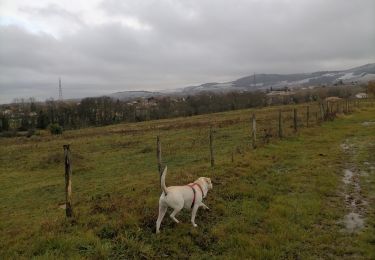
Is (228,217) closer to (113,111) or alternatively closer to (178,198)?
(178,198)

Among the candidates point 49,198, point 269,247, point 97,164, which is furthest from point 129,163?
point 269,247

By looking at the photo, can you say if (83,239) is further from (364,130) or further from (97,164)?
(364,130)

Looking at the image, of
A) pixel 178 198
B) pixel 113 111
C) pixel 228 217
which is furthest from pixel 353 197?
pixel 113 111

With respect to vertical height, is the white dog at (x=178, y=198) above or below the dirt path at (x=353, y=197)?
above

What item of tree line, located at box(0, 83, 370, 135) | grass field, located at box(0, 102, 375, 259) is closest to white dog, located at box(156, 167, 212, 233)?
grass field, located at box(0, 102, 375, 259)

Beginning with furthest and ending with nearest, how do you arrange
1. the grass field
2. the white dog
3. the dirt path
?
the dirt path, the white dog, the grass field

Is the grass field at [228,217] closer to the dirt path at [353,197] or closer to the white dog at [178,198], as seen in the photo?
the dirt path at [353,197]

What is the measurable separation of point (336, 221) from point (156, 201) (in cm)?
472

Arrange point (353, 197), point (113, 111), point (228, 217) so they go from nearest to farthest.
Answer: point (228, 217) < point (353, 197) < point (113, 111)

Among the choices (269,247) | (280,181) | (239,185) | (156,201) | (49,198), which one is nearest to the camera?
(269,247)

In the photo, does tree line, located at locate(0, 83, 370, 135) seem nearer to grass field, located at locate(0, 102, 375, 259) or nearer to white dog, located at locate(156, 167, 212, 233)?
grass field, located at locate(0, 102, 375, 259)

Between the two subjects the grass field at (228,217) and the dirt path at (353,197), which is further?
the dirt path at (353,197)

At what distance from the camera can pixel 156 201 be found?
997 centimetres

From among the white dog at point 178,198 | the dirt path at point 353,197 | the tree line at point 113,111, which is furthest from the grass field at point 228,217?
the tree line at point 113,111
